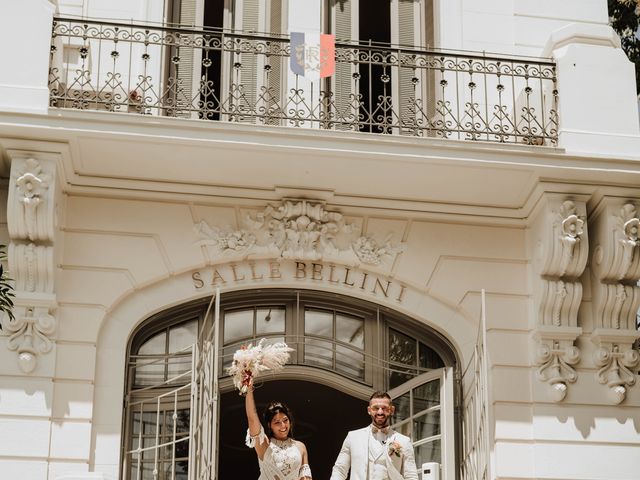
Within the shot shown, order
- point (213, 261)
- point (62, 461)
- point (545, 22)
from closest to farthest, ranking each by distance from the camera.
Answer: point (62, 461), point (213, 261), point (545, 22)

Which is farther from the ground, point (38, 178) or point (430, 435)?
point (38, 178)

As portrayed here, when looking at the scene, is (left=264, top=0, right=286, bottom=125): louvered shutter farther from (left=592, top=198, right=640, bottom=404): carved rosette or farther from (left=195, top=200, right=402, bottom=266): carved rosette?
(left=592, top=198, right=640, bottom=404): carved rosette

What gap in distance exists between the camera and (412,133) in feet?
41.2

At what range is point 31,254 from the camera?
11438 mm

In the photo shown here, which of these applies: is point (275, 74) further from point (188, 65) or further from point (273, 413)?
point (273, 413)

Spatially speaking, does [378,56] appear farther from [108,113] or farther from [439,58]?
[108,113]

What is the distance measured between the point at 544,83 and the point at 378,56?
1.51 metres

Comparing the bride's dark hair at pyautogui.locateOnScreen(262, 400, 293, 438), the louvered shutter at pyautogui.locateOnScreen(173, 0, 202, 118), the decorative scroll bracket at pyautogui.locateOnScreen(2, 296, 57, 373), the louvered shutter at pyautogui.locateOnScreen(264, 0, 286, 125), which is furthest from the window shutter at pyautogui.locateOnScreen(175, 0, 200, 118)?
the bride's dark hair at pyautogui.locateOnScreen(262, 400, 293, 438)

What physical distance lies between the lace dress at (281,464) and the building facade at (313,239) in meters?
0.83

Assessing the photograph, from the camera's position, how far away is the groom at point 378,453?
10.5 metres

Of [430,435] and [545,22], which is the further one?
[545,22]

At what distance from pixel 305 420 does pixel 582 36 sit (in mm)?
6064

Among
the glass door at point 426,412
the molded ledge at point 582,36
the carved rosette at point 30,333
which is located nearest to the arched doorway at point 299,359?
the glass door at point 426,412

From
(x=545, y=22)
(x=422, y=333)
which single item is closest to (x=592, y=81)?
(x=545, y=22)
